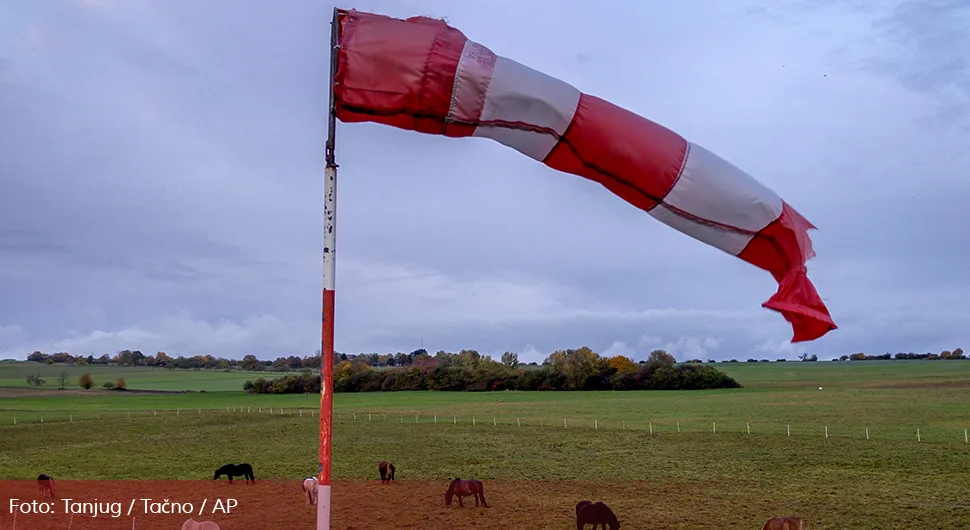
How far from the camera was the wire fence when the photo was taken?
37969mm

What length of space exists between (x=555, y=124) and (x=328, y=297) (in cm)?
240

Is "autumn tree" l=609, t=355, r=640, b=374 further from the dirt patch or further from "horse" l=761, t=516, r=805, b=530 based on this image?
"horse" l=761, t=516, r=805, b=530

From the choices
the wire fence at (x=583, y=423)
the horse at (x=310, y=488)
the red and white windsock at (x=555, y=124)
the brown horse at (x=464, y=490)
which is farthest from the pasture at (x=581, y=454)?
the red and white windsock at (x=555, y=124)

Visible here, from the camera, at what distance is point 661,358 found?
90.1m

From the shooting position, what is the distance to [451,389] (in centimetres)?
9056

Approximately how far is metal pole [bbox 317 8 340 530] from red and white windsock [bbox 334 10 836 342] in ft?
0.32

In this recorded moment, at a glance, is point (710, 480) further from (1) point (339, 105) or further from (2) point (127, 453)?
(2) point (127, 453)

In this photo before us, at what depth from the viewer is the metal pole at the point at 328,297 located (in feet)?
20.4

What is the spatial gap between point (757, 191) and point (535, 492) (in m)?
17.4

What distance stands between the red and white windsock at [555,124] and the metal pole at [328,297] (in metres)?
0.10

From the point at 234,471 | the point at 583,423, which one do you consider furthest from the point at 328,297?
the point at 583,423

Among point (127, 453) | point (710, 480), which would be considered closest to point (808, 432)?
point (710, 480)

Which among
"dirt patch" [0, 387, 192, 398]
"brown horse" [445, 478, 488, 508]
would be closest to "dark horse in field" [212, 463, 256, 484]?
"brown horse" [445, 478, 488, 508]

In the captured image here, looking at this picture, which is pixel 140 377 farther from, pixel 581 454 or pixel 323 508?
pixel 323 508
